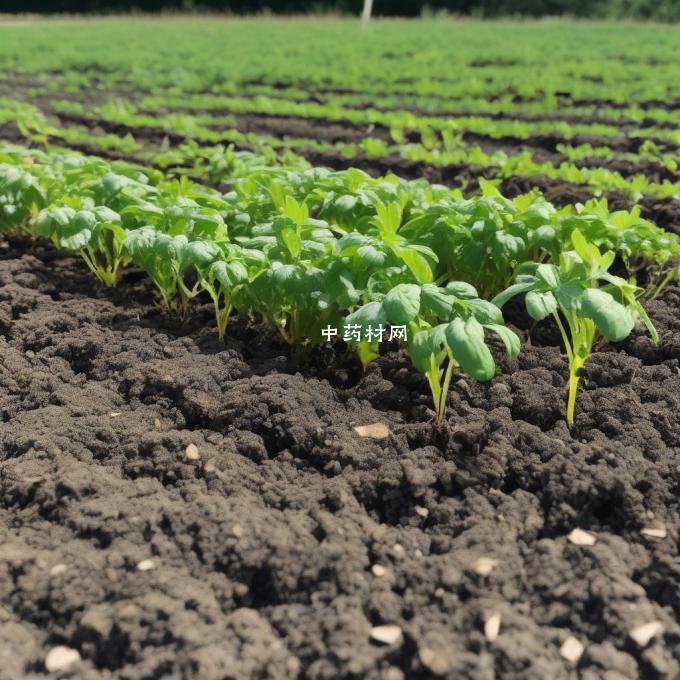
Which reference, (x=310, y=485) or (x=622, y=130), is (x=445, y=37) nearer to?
(x=622, y=130)

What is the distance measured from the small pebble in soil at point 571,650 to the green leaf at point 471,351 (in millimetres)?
696

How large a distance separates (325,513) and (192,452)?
526 mm

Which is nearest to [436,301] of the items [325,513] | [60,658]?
[325,513]

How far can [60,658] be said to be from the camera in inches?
63.7

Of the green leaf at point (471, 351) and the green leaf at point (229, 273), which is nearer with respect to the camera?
the green leaf at point (471, 351)

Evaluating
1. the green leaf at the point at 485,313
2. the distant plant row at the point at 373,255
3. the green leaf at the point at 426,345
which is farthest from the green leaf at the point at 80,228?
the green leaf at the point at 485,313

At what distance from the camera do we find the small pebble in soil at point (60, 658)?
1.60m

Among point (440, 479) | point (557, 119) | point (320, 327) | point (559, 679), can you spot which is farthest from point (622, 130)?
point (559, 679)

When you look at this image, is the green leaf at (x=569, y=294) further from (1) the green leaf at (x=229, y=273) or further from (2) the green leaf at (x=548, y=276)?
(1) the green leaf at (x=229, y=273)

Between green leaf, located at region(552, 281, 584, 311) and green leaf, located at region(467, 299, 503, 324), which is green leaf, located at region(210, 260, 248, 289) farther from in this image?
green leaf, located at region(552, 281, 584, 311)

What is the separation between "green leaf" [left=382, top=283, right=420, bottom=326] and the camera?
7.03 feet

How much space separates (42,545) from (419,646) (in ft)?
3.43

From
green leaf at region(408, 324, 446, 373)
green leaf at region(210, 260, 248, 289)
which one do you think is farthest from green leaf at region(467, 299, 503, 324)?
green leaf at region(210, 260, 248, 289)

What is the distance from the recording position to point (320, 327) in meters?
2.82
